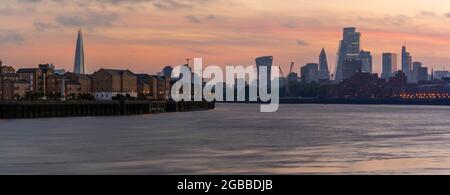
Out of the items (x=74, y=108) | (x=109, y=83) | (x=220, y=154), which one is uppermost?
(x=109, y=83)

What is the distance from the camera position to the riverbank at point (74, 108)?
94750mm

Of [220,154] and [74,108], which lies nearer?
[220,154]

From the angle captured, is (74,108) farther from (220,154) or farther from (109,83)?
(109,83)

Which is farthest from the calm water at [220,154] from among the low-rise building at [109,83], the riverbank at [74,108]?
the low-rise building at [109,83]

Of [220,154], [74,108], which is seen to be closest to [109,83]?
[74,108]

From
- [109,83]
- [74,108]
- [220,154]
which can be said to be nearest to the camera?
[220,154]

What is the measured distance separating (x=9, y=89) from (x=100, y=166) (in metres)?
124

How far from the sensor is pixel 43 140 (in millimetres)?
50500

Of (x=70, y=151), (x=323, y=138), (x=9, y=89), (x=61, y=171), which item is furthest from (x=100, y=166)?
(x=9, y=89)

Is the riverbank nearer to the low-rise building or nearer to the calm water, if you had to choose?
the low-rise building

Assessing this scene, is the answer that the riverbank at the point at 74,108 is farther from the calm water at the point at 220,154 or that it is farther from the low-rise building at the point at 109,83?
the calm water at the point at 220,154

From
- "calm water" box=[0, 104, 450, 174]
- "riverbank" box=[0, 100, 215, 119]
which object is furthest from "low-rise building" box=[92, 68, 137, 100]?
"calm water" box=[0, 104, 450, 174]

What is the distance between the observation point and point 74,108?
107125 mm
